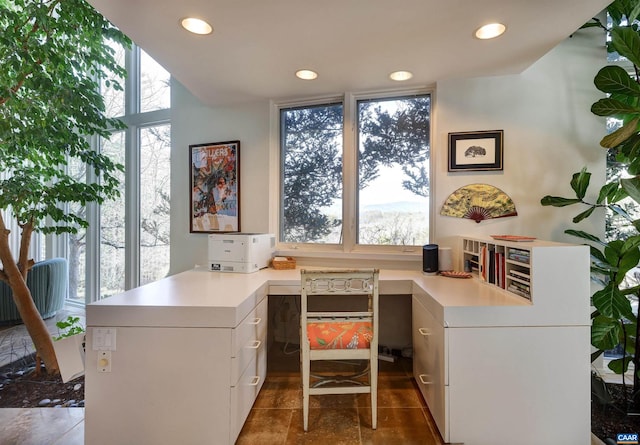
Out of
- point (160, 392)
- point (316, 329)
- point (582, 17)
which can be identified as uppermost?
point (582, 17)

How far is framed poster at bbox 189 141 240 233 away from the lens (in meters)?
2.75

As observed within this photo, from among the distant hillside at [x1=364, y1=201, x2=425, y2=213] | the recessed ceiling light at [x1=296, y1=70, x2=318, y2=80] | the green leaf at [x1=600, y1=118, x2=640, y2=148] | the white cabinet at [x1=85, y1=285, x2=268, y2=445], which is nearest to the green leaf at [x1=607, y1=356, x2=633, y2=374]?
the green leaf at [x1=600, y1=118, x2=640, y2=148]

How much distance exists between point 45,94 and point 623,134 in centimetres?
379

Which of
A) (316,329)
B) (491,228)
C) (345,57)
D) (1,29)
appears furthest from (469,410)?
(1,29)

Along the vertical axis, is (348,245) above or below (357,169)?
below

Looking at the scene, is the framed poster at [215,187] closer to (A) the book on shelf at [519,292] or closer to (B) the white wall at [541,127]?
(B) the white wall at [541,127]

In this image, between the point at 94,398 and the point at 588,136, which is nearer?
the point at 94,398

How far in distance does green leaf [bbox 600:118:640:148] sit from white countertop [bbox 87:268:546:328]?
0.99 m

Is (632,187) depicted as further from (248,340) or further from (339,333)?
(248,340)

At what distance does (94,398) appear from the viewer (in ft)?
4.41

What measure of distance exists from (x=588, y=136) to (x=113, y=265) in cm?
521

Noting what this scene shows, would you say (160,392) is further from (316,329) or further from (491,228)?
(491,228)

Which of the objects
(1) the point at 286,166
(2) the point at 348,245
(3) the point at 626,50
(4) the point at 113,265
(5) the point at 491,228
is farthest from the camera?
(4) the point at 113,265

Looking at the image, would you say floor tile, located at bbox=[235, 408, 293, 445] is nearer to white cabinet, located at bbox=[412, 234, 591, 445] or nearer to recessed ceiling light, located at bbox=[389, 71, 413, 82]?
white cabinet, located at bbox=[412, 234, 591, 445]
